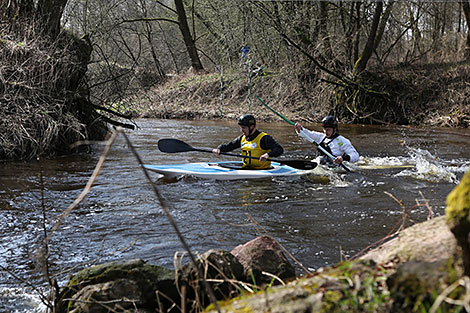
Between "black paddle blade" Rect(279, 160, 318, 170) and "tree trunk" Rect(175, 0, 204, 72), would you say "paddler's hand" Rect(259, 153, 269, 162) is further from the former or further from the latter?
"tree trunk" Rect(175, 0, 204, 72)

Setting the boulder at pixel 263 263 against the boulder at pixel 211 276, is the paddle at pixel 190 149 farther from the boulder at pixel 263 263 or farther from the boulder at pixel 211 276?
the boulder at pixel 211 276

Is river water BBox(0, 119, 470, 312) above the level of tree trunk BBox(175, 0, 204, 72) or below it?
below

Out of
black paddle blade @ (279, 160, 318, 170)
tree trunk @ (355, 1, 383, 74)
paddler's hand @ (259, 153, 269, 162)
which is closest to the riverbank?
tree trunk @ (355, 1, 383, 74)

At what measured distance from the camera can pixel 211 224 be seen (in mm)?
5016

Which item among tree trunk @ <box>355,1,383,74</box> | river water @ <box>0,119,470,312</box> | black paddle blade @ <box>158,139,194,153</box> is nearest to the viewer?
river water @ <box>0,119,470,312</box>

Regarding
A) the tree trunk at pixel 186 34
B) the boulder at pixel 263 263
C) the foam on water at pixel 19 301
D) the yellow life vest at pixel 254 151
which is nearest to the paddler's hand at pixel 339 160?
the yellow life vest at pixel 254 151

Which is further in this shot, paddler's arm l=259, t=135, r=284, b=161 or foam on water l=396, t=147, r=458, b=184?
paddler's arm l=259, t=135, r=284, b=161

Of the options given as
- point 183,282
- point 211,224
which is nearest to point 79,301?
point 183,282

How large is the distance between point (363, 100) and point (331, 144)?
7564mm

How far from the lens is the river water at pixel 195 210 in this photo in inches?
157

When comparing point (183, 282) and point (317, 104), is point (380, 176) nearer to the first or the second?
point (183, 282)

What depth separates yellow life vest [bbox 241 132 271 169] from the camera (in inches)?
298

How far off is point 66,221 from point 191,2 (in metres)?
21.2

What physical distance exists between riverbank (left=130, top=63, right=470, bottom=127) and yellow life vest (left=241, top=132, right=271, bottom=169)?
4529mm
